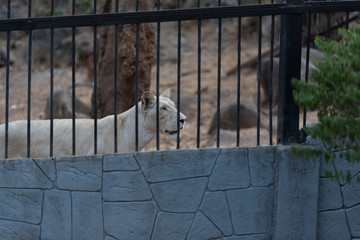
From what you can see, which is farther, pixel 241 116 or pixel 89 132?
pixel 241 116

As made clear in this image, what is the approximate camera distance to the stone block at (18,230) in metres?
5.46

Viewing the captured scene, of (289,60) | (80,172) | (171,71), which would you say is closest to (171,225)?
(80,172)

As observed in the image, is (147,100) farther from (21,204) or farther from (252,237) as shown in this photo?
(252,237)

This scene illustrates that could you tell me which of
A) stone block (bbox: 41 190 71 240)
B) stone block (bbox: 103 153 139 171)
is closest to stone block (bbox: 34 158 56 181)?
stone block (bbox: 41 190 71 240)

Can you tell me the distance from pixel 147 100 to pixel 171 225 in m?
1.62

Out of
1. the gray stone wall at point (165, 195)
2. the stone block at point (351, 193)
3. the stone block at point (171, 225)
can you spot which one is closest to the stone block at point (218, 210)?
the gray stone wall at point (165, 195)

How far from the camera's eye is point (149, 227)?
542 cm

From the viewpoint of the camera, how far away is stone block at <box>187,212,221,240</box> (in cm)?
544

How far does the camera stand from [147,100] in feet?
21.5

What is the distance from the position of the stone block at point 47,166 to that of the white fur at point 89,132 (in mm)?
1057

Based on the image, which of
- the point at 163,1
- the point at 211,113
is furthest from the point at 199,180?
the point at 163,1

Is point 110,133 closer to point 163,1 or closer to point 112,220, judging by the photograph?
point 112,220

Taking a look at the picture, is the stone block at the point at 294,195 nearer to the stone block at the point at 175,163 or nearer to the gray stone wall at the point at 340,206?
the gray stone wall at the point at 340,206

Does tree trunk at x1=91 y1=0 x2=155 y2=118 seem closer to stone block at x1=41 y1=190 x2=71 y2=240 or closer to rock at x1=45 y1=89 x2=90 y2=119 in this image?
stone block at x1=41 y1=190 x2=71 y2=240
